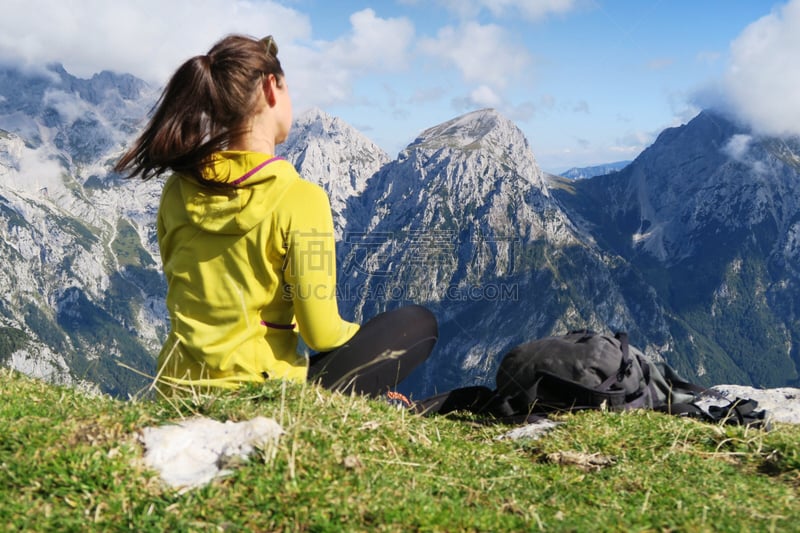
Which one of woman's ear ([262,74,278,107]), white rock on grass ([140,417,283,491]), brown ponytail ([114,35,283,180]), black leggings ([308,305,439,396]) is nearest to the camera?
white rock on grass ([140,417,283,491])

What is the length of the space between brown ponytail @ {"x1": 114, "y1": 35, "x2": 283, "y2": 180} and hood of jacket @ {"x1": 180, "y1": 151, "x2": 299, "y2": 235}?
0.52 feet

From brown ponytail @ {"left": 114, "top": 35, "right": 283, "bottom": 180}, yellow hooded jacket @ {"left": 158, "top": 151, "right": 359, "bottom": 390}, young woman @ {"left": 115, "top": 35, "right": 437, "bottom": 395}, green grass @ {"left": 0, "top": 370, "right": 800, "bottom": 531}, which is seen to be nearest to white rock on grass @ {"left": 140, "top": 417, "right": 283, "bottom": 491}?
green grass @ {"left": 0, "top": 370, "right": 800, "bottom": 531}

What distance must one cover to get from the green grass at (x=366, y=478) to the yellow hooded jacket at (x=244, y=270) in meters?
0.53

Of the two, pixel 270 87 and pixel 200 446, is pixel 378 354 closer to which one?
pixel 200 446

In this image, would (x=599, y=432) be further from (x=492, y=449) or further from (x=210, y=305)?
(x=210, y=305)

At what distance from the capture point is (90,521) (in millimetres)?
3393

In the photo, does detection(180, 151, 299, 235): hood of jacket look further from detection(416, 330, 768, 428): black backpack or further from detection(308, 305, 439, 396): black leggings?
detection(416, 330, 768, 428): black backpack

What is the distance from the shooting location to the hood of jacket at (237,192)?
5283 millimetres

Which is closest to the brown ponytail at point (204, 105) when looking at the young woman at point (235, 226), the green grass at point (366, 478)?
the young woman at point (235, 226)

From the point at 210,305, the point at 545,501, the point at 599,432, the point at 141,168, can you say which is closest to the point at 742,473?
the point at 599,432

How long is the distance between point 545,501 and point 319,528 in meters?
1.92

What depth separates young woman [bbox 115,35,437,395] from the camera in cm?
528

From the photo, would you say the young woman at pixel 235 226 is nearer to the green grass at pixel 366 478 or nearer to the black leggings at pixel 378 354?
the black leggings at pixel 378 354

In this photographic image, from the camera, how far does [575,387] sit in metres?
8.02
